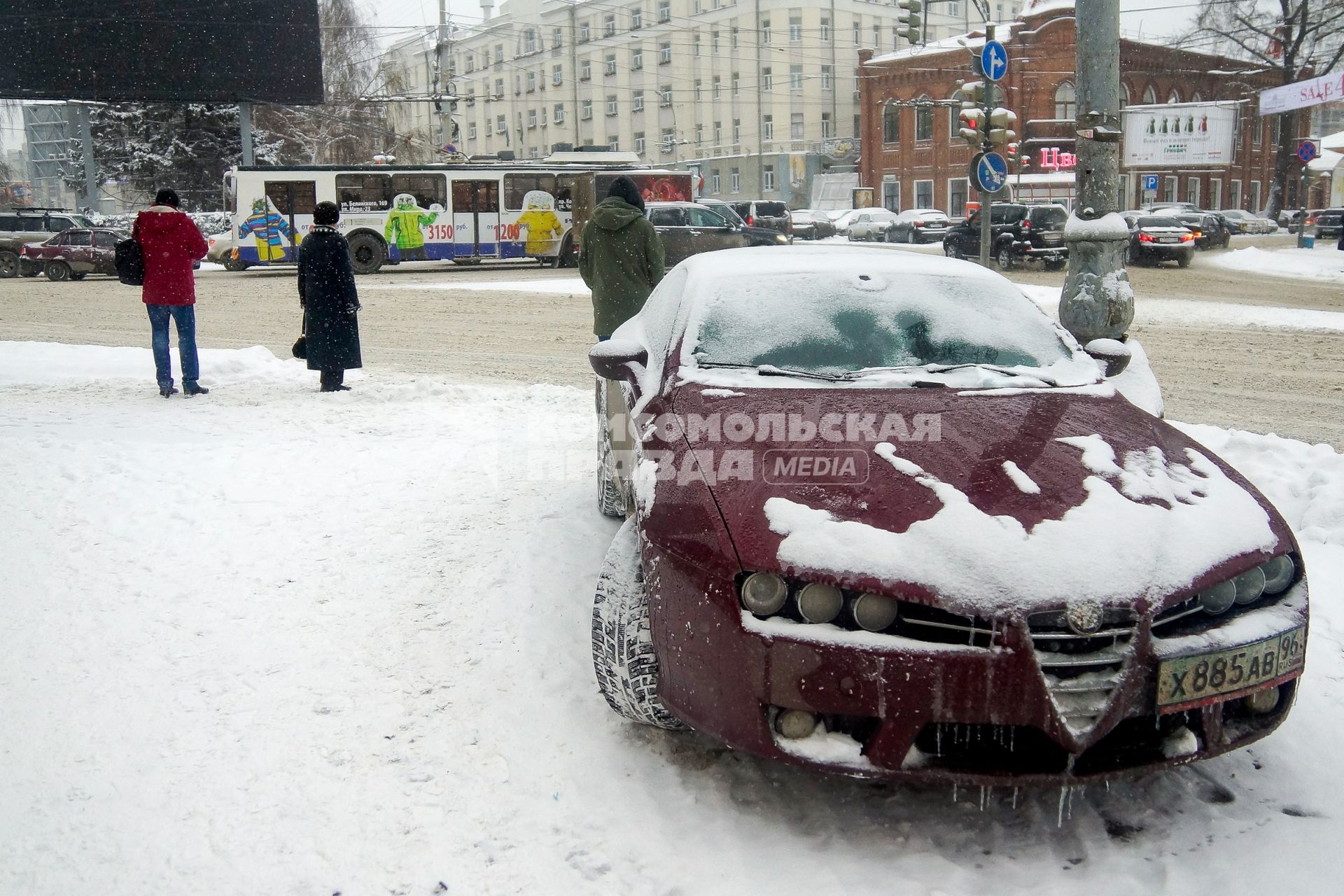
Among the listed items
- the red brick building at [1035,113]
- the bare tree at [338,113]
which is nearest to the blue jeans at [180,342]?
the bare tree at [338,113]

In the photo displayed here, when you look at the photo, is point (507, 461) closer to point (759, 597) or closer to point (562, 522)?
point (562, 522)

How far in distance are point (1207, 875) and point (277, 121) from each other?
157ft

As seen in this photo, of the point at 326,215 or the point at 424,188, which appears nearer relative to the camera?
the point at 326,215

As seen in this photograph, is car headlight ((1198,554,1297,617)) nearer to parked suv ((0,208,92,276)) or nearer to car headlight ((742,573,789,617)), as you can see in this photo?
car headlight ((742,573,789,617))

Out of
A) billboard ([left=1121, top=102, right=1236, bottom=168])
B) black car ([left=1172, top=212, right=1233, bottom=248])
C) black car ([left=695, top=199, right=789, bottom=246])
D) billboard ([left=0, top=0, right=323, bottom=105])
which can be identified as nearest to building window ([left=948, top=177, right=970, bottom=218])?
billboard ([left=1121, top=102, right=1236, bottom=168])

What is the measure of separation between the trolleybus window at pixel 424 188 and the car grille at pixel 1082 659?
26001 mm

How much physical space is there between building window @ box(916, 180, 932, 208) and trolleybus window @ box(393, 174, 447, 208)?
36170 millimetres

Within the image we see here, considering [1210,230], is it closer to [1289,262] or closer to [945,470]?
[1289,262]

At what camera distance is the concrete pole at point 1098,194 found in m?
7.23

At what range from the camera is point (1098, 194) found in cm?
737

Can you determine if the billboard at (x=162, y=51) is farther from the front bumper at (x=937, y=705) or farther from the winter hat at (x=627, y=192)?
the front bumper at (x=937, y=705)

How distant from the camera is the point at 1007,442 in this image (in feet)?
10.3

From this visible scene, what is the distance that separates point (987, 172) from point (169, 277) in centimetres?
835

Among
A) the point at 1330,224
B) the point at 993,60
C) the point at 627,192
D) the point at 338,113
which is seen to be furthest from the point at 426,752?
the point at 338,113
